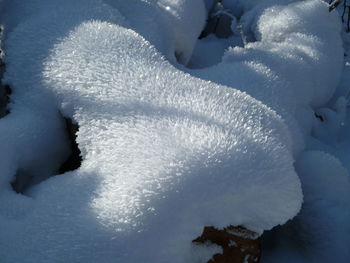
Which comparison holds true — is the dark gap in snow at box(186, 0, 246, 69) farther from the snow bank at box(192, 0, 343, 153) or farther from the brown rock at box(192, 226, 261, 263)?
the brown rock at box(192, 226, 261, 263)

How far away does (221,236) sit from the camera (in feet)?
3.33

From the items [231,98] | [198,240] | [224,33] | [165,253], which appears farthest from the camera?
[224,33]

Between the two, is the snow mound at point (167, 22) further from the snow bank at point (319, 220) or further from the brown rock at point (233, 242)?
the brown rock at point (233, 242)

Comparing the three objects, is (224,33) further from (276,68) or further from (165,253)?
(165,253)

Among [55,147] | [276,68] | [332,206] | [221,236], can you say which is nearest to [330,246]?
[332,206]

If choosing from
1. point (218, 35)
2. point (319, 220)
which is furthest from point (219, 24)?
point (319, 220)

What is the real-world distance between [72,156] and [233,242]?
51 cm

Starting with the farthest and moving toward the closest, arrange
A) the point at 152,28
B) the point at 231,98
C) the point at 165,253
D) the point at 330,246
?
1. the point at 152,28
2. the point at 330,246
3. the point at 231,98
4. the point at 165,253

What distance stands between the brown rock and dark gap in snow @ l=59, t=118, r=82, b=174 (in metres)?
0.43

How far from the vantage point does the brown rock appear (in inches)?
39.4

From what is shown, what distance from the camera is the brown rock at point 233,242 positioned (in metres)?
1.00

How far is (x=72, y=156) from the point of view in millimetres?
1259

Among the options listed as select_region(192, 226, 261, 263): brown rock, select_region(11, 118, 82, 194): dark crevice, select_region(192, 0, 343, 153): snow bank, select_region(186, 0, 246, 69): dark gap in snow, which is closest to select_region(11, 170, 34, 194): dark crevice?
select_region(11, 118, 82, 194): dark crevice

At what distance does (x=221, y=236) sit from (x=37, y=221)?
401mm
